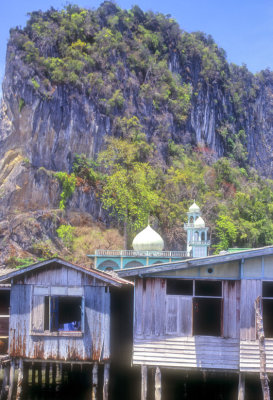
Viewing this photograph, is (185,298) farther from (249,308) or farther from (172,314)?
(249,308)

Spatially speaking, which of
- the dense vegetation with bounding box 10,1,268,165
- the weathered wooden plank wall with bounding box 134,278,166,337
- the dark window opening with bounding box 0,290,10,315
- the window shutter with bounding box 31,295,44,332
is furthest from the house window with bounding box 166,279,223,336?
the dense vegetation with bounding box 10,1,268,165

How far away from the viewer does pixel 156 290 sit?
1852 cm

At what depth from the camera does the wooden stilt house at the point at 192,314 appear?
1764 cm

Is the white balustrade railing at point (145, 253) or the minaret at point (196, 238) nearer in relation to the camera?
the white balustrade railing at point (145, 253)

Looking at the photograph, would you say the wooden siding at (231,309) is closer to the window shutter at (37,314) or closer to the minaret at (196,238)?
the window shutter at (37,314)

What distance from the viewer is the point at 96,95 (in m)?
60.9

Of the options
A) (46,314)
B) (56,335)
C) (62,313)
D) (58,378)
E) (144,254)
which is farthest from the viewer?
(144,254)

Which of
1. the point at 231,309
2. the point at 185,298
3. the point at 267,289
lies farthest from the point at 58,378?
the point at 267,289

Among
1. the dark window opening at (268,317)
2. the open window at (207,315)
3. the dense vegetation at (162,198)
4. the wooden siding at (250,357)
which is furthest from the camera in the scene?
the dense vegetation at (162,198)

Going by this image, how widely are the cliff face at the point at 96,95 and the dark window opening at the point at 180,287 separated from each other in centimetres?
3375

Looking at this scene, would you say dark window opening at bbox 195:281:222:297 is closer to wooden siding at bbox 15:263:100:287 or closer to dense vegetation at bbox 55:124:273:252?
wooden siding at bbox 15:263:100:287

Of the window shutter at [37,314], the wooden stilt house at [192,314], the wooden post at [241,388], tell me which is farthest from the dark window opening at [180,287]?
the window shutter at [37,314]

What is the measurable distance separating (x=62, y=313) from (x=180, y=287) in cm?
790

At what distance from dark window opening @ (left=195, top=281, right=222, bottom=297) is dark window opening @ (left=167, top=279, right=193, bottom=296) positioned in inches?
10.0
